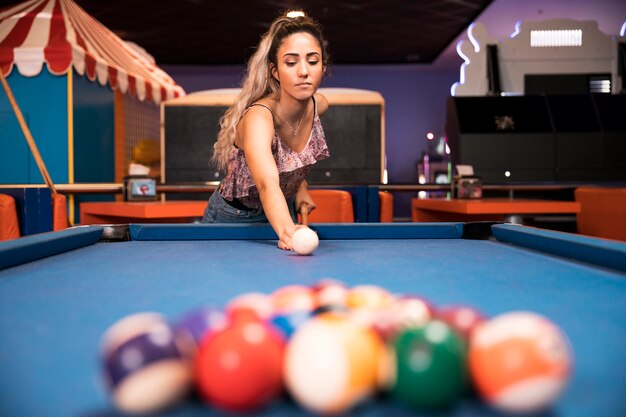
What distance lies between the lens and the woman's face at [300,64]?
2.10 m

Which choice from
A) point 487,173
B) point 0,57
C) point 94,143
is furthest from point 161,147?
point 487,173

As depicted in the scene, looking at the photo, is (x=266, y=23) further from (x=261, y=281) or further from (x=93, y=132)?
(x=261, y=281)

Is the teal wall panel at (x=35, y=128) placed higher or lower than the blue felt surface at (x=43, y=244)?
higher

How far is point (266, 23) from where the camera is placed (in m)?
7.67

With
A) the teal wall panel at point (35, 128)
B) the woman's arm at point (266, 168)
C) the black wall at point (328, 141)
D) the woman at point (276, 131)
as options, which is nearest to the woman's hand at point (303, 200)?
the woman at point (276, 131)

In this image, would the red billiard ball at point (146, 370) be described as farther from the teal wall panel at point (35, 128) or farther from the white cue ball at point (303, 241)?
the teal wall panel at point (35, 128)

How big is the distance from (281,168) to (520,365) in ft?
5.96

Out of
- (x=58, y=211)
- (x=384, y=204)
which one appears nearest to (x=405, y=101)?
(x=384, y=204)

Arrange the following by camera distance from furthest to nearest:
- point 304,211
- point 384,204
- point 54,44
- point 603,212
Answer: point 54,44, point 384,204, point 603,212, point 304,211

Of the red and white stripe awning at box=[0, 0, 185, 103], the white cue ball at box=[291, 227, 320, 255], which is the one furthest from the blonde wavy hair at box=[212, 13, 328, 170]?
the red and white stripe awning at box=[0, 0, 185, 103]

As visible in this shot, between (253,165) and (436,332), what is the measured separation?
1511mm

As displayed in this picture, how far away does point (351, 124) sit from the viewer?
17.9 ft

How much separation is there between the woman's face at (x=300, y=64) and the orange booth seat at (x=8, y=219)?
231cm

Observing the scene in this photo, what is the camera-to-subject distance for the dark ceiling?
681cm
